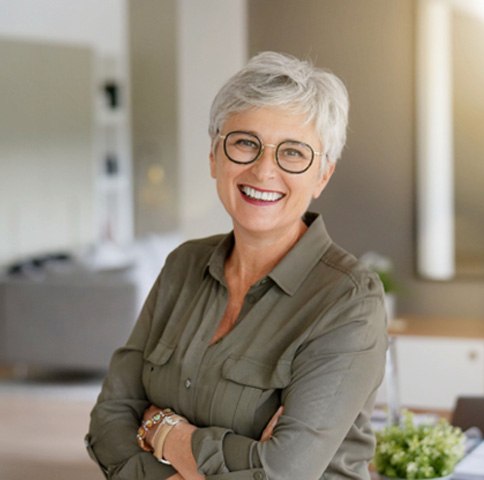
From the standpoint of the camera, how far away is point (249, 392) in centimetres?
169

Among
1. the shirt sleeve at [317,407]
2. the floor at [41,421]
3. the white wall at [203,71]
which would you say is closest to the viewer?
the shirt sleeve at [317,407]

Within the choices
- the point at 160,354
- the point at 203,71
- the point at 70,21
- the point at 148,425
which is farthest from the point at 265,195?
the point at 70,21

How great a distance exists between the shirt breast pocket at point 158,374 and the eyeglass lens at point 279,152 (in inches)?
14.6

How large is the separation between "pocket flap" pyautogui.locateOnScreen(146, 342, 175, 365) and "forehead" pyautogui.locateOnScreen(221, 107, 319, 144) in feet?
1.38

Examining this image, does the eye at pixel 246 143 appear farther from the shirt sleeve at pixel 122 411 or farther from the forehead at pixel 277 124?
the shirt sleeve at pixel 122 411

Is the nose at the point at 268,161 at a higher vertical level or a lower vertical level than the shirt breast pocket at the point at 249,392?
higher

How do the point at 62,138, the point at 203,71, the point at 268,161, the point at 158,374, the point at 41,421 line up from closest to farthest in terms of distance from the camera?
1. the point at 268,161
2. the point at 158,374
3. the point at 203,71
4. the point at 41,421
5. the point at 62,138

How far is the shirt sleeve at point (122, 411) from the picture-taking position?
6.11ft

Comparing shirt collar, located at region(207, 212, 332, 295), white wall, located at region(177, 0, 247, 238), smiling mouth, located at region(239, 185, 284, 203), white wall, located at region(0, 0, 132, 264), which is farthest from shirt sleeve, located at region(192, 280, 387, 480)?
white wall, located at region(0, 0, 132, 264)

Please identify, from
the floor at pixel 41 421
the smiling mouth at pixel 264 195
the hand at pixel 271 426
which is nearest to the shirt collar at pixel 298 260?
the smiling mouth at pixel 264 195

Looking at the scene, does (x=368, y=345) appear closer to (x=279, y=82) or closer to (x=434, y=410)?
(x=279, y=82)

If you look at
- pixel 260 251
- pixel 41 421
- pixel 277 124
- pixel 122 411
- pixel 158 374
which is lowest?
pixel 41 421

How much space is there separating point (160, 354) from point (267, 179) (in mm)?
380

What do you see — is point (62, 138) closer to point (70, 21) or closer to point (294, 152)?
point (70, 21)
